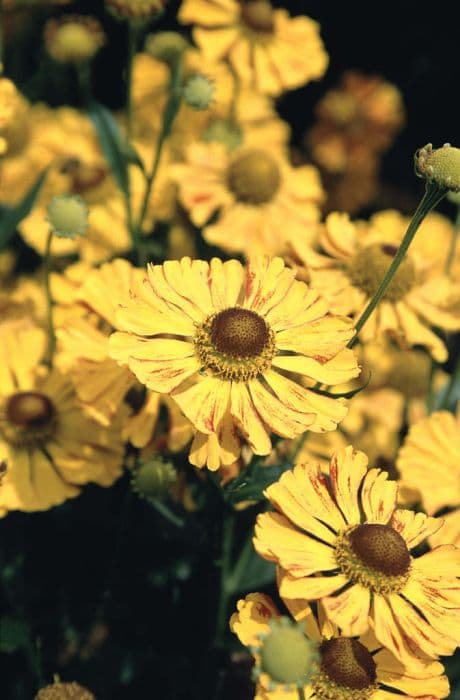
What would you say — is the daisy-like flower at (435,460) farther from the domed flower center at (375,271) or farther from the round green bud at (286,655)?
the round green bud at (286,655)

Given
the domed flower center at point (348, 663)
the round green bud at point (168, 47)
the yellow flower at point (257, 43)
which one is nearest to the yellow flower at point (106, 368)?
the domed flower center at point (348, 663)

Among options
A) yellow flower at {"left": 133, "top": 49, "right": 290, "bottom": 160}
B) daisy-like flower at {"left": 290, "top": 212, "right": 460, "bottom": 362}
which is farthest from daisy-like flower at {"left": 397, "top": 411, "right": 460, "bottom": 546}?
yellow flower at {"left": 133, "top": 49, "right": 290, "bottom": 160}

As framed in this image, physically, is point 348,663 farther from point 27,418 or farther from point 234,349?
point 27,418

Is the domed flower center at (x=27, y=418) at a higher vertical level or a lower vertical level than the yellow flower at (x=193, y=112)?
higher

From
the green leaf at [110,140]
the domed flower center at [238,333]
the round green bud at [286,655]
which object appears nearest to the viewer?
the round green bud at [286,655]

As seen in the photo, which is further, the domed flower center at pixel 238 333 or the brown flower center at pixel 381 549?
the domed flower center at pixel 238 333

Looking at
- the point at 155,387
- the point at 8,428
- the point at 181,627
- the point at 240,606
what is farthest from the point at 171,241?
the point at 240,606

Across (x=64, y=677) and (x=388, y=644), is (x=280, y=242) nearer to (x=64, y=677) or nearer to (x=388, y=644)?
(x=64, y=677)

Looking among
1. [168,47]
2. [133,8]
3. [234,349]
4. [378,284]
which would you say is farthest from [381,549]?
[168,47]
